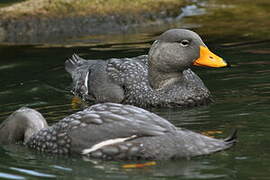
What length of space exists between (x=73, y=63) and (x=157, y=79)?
2.01 meters

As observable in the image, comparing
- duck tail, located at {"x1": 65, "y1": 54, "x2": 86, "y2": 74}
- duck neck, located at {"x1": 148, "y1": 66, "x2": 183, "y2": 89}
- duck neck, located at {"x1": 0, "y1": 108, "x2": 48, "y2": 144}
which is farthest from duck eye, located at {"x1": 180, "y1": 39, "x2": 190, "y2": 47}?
duck neck, located at {"x1": 0, "y1": 108, "x2": 48, "y2": 144}

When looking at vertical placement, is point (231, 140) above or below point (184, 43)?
below

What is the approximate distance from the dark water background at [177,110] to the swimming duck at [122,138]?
Answer: 0.10 metres

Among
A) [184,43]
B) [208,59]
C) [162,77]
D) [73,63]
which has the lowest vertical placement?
[73,63]

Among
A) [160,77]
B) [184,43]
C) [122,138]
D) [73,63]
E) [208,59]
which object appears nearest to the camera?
[122,138]

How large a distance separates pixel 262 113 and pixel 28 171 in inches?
125

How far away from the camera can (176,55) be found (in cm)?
1133

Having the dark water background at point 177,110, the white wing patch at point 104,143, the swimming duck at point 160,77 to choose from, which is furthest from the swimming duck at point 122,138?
the swimming duck at point 160,77

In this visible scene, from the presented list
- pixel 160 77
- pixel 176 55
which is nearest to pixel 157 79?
pixel 160 77

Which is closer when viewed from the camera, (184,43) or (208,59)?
(208,59)

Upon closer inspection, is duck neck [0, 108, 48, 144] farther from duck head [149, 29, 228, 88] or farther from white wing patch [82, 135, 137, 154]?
duck head [149, 29, 228, 88]

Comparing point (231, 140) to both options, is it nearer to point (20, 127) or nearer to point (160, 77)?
point (20, 127)

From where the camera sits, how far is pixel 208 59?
11.0 metres

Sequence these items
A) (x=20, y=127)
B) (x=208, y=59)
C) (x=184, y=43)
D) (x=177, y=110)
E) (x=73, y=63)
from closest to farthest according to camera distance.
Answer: (x=20, y=127) → (x=177, y=110) → (x=208, y=59) → (x=184, y=43) → (x=73, y=63)
